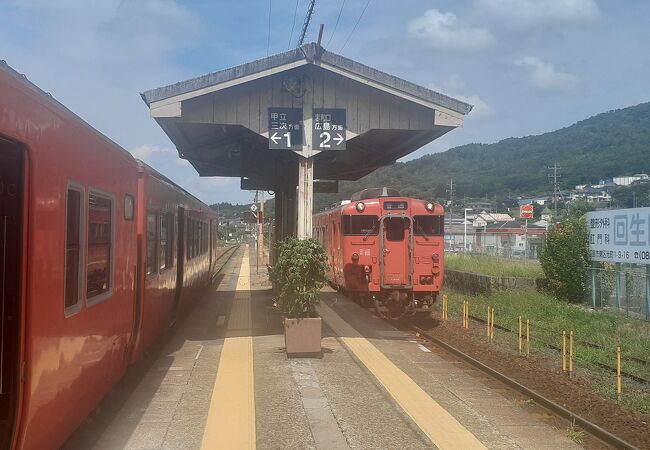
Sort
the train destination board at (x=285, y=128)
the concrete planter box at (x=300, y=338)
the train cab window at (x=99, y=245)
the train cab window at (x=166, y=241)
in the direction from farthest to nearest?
the train destination board at (x=285, y=128), the concrete planter box at (x=300, y=338), the train cab window at (x=166, y=241), the train cab window at (x=99, y=245)

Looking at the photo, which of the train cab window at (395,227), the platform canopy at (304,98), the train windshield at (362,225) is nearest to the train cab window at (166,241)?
the platform canopy at (304,98)

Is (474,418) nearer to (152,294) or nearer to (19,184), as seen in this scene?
(152,294)

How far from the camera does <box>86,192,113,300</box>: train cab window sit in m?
5.04

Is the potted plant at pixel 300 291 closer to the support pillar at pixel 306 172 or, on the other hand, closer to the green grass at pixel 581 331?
the support pillar at pixel 306 172

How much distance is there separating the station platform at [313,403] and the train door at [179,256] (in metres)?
0.75

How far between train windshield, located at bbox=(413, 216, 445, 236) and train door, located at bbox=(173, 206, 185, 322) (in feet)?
16.7

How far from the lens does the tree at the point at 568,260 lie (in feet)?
56.6

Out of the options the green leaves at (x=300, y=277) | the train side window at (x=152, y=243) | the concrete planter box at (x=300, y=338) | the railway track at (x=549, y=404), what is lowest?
the railway track at (x=549, y=404)

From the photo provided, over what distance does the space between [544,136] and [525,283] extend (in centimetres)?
12087

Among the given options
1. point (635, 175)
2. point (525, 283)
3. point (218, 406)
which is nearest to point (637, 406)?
point (218, 406)

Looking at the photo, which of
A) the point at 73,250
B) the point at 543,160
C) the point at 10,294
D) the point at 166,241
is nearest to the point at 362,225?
the point at 166,241

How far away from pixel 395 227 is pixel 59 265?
35.1ft

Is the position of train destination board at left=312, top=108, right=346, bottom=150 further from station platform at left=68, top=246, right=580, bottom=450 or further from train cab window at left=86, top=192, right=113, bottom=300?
train cab window at left=86, top=192, right=113, bottom=300

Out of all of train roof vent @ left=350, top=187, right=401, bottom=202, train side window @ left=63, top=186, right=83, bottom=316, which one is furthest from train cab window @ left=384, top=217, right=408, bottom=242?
train side window @ left=63, top=186, right=83, bottom=316
